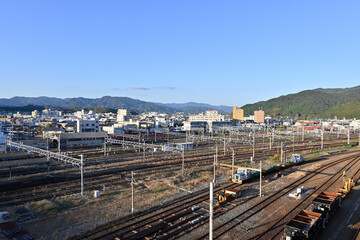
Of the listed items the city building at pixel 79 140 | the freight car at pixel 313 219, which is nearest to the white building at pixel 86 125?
the city building at pixel 79 140

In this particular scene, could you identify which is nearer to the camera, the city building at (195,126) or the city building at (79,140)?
the city building at (79,140)

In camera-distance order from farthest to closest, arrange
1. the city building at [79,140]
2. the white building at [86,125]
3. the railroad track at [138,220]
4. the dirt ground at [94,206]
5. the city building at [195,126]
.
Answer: the city building at [195,126] < the white building at [86,125] < the city building at [79,140] < the dirt ground at [94,206] < the railroad track at [138,220]

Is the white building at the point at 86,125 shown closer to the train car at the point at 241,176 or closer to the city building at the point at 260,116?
Answer: the train car at the point at 241,176

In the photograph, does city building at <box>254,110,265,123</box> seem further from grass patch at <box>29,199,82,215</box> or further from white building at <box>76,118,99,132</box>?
grass patch at <box>29,199,82,215</box>

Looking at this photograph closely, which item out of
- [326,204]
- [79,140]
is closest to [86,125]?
[79,140]

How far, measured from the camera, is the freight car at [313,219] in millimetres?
9828

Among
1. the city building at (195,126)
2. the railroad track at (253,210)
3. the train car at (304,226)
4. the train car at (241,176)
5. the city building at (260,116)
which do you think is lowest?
the railroad track at (253,210)

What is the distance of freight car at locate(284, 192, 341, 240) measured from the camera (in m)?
9.83

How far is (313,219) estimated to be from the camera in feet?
37.2

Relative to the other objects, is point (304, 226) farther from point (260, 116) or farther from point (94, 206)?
point (260, 116)

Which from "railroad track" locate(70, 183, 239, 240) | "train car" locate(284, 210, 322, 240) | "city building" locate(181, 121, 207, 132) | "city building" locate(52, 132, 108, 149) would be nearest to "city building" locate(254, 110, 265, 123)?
"city building" locate(181, 121, 207, 132)

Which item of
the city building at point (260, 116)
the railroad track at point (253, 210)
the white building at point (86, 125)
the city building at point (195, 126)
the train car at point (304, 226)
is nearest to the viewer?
the train car at point (304, 226)

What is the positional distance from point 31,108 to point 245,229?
206230mm

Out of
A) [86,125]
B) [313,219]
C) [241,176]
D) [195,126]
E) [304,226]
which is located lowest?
[241,176]
